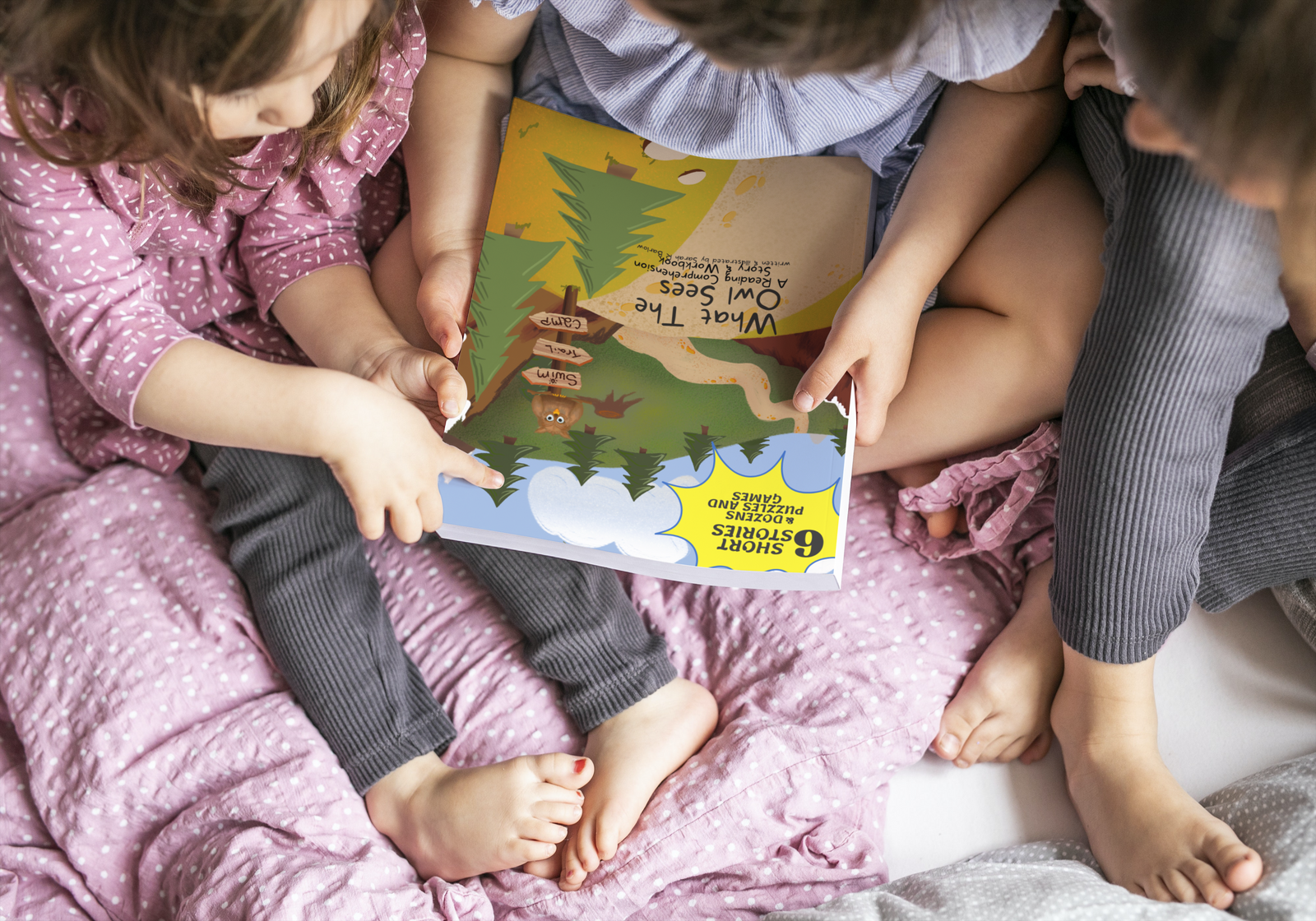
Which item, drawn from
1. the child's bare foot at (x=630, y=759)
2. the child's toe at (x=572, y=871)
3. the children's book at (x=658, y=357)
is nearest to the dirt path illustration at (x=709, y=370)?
the children's book at (x=658, y=357)

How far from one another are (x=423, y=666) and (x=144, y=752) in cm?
20

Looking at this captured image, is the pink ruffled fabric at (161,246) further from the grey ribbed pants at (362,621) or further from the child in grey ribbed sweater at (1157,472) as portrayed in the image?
the child in grey ribbed sweater at (1157,472)

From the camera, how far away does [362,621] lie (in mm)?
753

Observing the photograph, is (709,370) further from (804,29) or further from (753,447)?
(804,29)

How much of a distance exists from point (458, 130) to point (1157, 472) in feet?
1.96

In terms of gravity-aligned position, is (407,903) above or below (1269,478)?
below

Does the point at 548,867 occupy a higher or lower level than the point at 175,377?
lower

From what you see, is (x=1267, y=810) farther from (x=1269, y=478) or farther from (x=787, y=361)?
(x=787, y=361)

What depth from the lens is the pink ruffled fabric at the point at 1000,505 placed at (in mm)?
757

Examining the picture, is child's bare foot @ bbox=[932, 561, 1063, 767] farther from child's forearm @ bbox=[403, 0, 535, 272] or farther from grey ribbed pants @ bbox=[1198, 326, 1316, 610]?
child's forearm @ bbox=[403, 0, 535, 272]

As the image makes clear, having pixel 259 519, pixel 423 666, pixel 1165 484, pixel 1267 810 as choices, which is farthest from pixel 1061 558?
pixel 259 519

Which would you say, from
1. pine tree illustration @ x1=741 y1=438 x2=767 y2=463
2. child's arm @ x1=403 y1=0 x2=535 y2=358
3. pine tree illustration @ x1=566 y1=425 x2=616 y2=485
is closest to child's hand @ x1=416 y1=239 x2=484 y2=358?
child's arm @ x1=403 y1=0 x2=535 y2=358

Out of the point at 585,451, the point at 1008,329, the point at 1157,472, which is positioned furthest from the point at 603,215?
the point at 1157,472

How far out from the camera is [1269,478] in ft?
2.32
